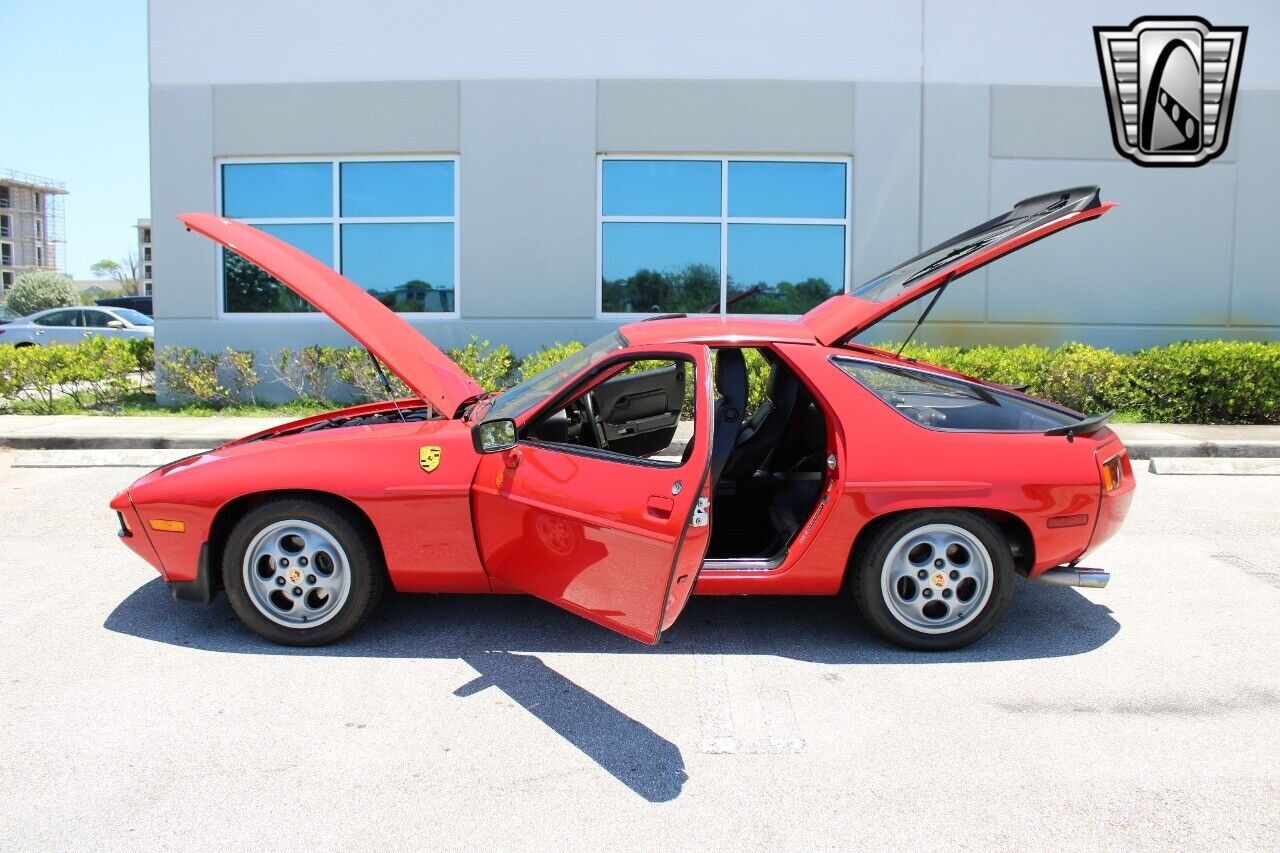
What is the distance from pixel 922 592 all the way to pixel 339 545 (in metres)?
2.63

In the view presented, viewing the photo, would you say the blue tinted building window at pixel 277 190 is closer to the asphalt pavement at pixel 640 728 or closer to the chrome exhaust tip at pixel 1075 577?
the asphalt pavement at pixel 640 728

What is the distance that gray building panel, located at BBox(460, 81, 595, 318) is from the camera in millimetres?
12977

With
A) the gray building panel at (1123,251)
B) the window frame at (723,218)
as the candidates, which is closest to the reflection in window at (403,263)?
the window frame at (723,218)

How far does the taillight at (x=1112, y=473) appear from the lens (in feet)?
14.8

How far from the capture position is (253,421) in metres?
12.0

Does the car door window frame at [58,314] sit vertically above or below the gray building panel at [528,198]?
below

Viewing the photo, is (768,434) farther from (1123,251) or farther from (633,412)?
(1123,251)

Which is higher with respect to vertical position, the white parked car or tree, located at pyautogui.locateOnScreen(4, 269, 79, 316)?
tree, located at pyautogui.locateOnScreen(4, 269, 79, 316)

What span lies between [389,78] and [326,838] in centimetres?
1180

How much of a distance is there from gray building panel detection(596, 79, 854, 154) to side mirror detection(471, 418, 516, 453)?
956cm

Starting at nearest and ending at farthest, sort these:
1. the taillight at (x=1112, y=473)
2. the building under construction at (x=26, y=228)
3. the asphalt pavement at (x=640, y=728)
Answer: the asphalt pavement at (x=640, y=728), the taillight at (x=1112, y=473), the building under construction at (x=26, y=228)

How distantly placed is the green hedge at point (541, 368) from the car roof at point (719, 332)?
5.72 meters

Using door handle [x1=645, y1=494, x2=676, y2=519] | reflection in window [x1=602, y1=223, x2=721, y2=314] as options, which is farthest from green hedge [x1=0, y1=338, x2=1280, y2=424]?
door handle [x1=645, y1=494, x2=676, y2=519]

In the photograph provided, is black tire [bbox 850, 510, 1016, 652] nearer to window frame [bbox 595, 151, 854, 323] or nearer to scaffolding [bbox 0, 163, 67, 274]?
window frame [bbox 595, 151, 854, 323]
